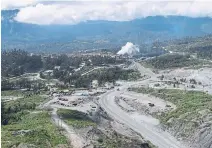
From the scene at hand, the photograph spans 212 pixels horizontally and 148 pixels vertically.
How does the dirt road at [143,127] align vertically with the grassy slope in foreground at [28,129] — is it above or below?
below

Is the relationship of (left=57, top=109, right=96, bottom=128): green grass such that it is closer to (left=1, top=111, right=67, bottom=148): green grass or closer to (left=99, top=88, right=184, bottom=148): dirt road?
(left=1, top=111, right=67, bottom=148): green grass

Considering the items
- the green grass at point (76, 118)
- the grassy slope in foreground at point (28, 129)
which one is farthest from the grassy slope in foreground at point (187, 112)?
the grassy slope in foreground at point (28, 129)

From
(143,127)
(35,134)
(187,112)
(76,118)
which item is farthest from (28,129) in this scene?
(187,112)

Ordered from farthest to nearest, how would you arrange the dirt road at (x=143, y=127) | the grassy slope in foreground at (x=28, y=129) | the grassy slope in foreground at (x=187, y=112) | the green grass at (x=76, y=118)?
1. the grassy slope in foreground at (x=187, y=112)
2. the dirt road at (x=143, y=127)
3. the green grass at (x=76, y=118)
4. the grassy slope in foreground at (x=28, y=129)

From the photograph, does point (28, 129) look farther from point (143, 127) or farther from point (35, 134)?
point (143, 127)

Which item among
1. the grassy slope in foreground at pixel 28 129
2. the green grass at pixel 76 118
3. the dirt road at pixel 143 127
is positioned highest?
the grassy slope in foreground at pixel 28 129

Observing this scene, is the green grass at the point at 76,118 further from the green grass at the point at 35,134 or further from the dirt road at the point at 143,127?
the dirt road at the point at 143,127

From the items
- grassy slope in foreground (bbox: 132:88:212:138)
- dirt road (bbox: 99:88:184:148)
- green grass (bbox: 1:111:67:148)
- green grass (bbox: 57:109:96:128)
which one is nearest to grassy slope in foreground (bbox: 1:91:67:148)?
green grass (bbox: 1:111:67:148)
